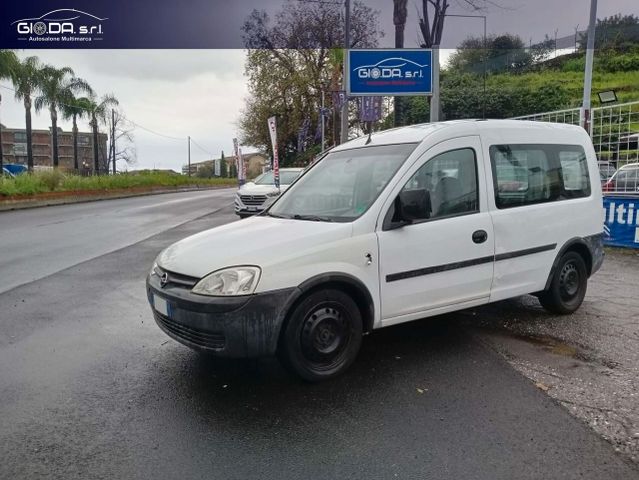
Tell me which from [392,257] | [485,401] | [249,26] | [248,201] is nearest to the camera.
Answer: [485,401]

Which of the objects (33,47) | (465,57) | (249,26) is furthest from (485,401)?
(465,57)

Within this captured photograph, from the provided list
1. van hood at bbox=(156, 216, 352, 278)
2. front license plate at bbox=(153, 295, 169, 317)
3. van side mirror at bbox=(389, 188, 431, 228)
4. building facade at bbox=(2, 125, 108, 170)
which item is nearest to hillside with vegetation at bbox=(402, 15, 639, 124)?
van side mirror at bbox=(389, 188, 431, 228)

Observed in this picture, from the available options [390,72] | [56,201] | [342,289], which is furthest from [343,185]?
[56,201]

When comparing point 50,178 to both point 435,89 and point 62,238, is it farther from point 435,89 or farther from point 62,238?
point 435,89

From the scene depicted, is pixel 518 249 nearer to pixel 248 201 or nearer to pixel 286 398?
pixel 286 398

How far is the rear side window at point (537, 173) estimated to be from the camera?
4754mm

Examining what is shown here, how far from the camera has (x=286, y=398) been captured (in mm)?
3592

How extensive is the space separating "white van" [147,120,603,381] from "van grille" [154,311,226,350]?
13 millimetres

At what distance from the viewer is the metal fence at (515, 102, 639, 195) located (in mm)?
9375

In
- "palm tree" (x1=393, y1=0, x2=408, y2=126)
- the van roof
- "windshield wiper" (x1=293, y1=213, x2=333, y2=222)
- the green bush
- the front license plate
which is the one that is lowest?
the front license plate

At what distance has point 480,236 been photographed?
4.46m

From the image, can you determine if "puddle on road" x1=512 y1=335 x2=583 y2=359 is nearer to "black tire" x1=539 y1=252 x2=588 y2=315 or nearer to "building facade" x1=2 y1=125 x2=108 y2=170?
"black tire" x1=539 y1=252 x2=588 y2=315

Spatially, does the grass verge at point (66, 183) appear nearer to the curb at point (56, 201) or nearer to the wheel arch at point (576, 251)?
the curb at point (56, 201)

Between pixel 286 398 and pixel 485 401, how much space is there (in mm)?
1383
